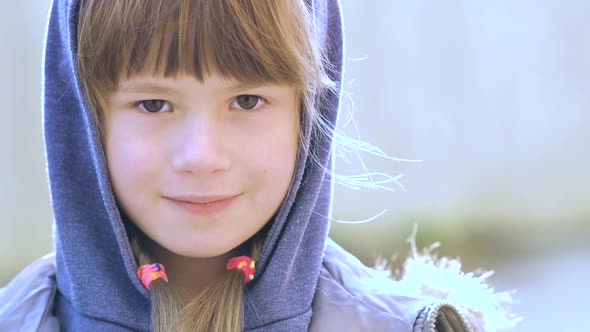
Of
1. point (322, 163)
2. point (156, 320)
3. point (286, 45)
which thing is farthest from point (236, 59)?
point (156, 320)

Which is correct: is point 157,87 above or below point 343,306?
above

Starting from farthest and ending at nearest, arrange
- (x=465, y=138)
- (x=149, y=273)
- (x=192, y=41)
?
(x=465, y=138)
(x=149, y=273)
(x=192, y=41)

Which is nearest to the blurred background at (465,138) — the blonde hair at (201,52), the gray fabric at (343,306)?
the gray fabric at (343,306)

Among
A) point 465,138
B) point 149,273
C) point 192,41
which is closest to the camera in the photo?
point 192,41

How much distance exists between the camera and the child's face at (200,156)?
1.03 metres

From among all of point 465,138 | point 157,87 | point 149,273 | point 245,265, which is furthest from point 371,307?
point 465,138

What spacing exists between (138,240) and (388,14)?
2.48 m

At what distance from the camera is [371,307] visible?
1.15 m

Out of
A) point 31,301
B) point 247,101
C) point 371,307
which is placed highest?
point 247,101

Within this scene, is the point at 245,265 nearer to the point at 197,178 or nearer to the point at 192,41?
the point at 197,178

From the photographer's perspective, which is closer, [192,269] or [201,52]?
[201,52]

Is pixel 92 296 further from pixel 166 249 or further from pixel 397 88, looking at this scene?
pixel 397 88

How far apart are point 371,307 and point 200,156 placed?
0.32 metres

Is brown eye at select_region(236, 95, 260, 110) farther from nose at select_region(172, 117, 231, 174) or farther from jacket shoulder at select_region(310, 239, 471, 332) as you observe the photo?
jacket shoulder at select_region(310, 239, 471, 332)
